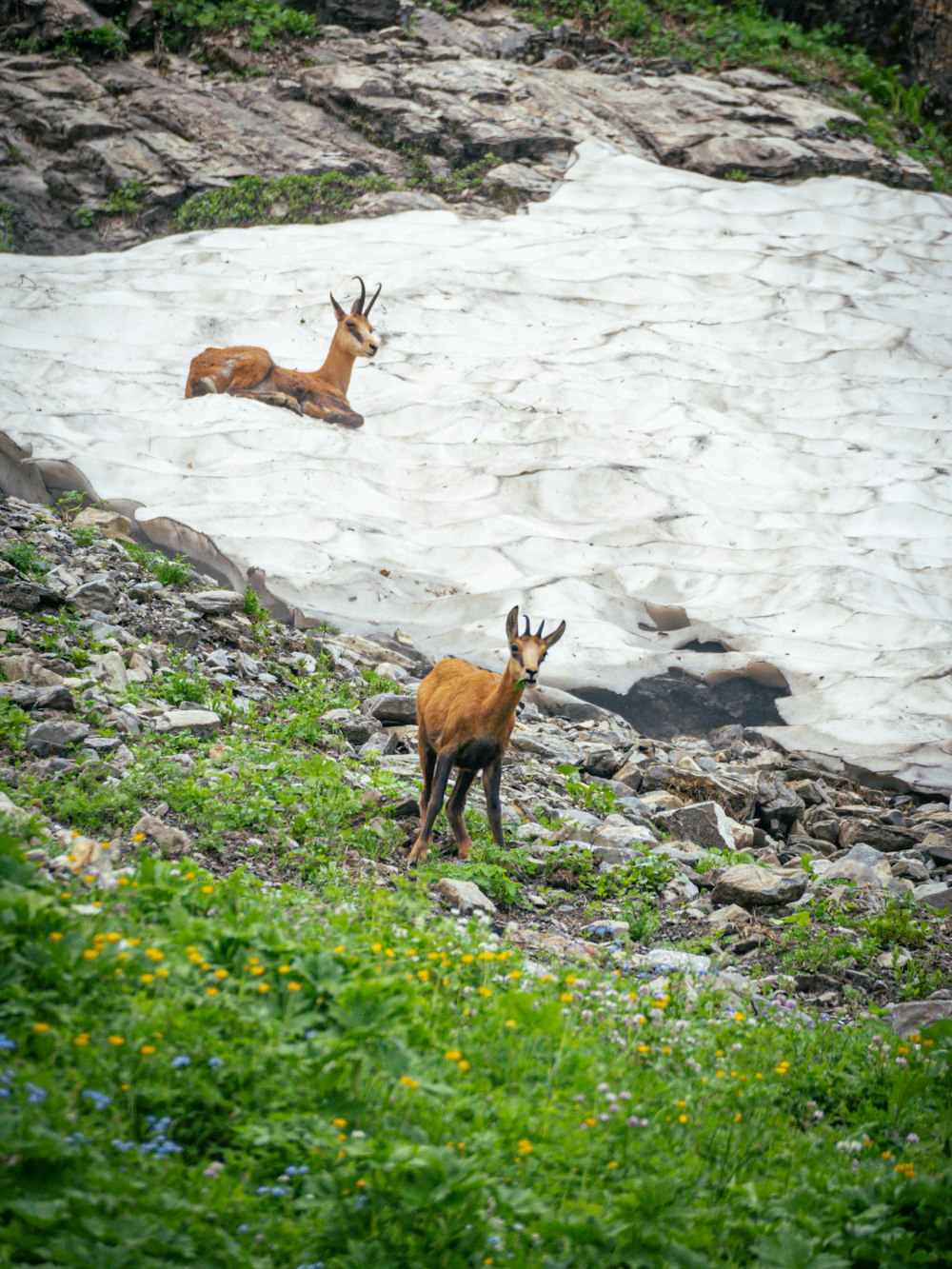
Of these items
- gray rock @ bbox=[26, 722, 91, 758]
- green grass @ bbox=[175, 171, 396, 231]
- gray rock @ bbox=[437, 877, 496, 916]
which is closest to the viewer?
gray rock @ bbox=[437, 877, 496, 916]

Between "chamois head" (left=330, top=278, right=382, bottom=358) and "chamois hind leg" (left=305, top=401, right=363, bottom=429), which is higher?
"chamois head" (left=330, top=278, right=382, bottom=358)

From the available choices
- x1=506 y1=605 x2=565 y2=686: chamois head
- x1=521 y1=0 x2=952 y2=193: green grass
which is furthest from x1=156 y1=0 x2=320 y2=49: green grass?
x1=506 y1=605 x2=565 y2=686: chamois head

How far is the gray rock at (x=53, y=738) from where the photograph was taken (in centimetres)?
673

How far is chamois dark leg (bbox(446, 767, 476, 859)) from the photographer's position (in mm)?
7207

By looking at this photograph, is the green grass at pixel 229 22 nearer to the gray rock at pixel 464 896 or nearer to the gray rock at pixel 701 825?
the gray rock at pixel 701 825

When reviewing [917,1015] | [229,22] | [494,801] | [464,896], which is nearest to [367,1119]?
[464,896]

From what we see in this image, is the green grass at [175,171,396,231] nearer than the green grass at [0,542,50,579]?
No

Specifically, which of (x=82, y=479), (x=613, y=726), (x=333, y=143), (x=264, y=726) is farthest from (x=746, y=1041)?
(x=333, y=143)

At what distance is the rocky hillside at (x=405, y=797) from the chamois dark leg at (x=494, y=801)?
0.43 ft

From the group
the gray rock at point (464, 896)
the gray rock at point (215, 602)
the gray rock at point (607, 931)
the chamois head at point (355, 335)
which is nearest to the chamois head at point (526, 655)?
the gray rock at point (464, 896)

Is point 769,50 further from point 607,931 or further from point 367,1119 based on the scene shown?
point 367,1119

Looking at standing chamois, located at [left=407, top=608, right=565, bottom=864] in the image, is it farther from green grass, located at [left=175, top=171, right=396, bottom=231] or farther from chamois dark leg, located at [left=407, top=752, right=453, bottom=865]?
green grass, located at [left=175, top=171, right=396, bottom=231]

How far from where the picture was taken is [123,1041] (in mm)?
3385

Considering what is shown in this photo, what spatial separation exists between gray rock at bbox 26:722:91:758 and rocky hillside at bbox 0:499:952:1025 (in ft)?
0.04
